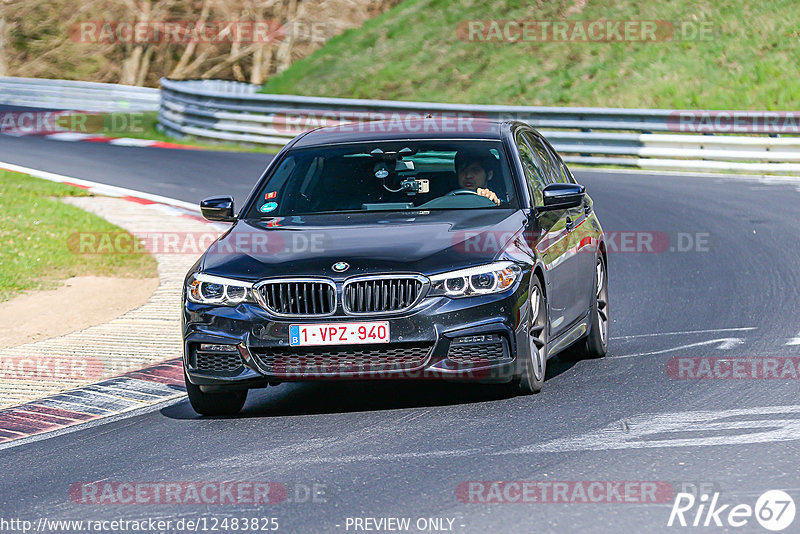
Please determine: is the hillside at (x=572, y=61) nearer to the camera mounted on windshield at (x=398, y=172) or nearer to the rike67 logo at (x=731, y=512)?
the camera mounted on windshield at (x=398, y=172)

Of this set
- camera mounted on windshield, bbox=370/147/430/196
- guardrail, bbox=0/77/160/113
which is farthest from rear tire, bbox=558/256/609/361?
guardrail, bbox=0/77/160/113

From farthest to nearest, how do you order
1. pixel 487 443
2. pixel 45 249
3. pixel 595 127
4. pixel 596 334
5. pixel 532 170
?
pixel 595 127 → pixel 45 249 → pixel 596 334 → pixel 532 170 → pixel 487 443

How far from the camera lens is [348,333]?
7.61 m

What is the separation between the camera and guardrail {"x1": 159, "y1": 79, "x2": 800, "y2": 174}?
23.3 m

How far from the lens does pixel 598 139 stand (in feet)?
82.2

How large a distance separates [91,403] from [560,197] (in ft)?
10.5

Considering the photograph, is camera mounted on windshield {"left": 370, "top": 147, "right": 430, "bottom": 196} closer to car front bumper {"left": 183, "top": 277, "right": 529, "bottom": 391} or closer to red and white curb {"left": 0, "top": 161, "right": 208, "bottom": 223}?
car front bumper {"left": 183, "top": 277, "right": 529, "bottom": 391}

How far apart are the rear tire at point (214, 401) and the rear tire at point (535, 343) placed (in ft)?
5.44

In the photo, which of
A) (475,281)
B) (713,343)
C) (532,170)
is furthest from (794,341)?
(475,281)

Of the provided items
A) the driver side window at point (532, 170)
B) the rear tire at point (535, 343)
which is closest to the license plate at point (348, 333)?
the rear tire at point (535, 343)

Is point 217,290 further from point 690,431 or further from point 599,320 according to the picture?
point 599,320

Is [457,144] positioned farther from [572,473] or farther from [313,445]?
[572,473]

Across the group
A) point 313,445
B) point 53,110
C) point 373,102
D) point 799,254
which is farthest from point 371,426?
point 53,110

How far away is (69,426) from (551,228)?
3154mm
